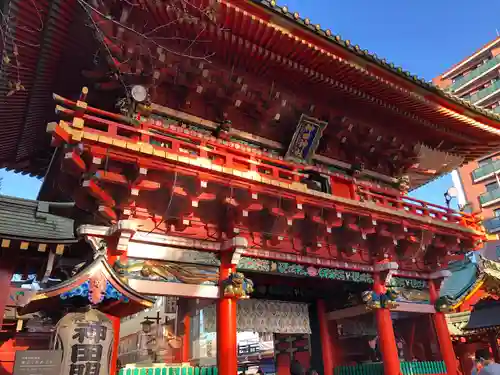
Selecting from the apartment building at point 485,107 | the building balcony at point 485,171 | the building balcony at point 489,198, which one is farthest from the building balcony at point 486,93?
the building balcony at point 489,198

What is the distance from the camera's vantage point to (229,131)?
Result: 380 inches

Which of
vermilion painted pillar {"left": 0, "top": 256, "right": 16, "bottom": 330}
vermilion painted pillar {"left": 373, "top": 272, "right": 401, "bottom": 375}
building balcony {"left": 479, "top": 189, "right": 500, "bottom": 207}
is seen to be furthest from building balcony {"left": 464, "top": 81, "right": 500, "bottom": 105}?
vermilion painted pillar {"left": 0, "top": 256, "right": 16, "bottom": 330}

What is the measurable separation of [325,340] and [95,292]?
8.30 metres

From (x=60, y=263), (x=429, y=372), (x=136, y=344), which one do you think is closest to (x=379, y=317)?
(x=429, y=372)

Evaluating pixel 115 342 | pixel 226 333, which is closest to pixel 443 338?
pixel 226 333

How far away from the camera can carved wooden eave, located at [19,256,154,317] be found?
17.2ft

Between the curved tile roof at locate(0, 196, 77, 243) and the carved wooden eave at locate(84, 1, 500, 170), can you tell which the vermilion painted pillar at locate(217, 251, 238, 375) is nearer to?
the curved tile roof at locate(0, 196, 77, 243)

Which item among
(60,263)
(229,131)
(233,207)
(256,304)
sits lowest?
(256,304)

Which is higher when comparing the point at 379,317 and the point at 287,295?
the point at 287,295

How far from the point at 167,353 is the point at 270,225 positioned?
277 inches

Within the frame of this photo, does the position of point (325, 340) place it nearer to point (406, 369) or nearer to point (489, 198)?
point (406, 369)

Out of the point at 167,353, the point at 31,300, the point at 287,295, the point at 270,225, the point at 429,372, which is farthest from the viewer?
the point at 167,353

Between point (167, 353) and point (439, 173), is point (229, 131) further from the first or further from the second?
point (439, 173)

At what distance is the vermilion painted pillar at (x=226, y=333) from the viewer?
7.38 meters
